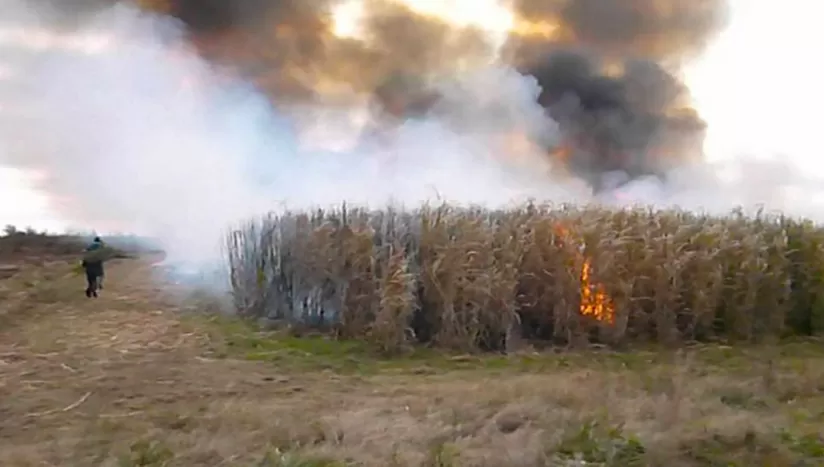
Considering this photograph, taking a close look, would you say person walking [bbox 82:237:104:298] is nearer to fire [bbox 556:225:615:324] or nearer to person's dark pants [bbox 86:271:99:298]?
person's dark pants [bbox 86:271:99:298]

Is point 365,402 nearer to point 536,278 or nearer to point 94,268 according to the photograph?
point 536,278

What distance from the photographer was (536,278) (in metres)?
7.74

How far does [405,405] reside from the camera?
16.6 feet

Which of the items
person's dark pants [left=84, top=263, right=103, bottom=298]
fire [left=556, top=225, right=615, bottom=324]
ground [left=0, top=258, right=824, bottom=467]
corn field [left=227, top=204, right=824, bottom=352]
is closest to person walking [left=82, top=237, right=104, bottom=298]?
person's dark pants [left=84, top=263, right=103, bottom=298]

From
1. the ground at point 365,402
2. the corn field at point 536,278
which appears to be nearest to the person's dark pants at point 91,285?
the ground at point 365,402

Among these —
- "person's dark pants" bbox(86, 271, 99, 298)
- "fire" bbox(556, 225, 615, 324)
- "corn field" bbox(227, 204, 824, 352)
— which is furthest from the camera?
"person's dark pants" bbox(86, 271, 99, 298)

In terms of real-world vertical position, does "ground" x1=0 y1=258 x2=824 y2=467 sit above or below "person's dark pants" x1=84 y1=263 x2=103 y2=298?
below

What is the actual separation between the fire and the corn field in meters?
0.01

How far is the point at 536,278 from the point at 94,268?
5568 millimetres

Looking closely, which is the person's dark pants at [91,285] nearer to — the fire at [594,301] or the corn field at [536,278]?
the corn field at [536,278]

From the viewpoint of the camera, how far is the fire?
7.71m

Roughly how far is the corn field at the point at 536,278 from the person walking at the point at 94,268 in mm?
2184

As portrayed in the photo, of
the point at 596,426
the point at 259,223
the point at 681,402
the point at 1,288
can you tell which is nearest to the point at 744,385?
the point at 681,402

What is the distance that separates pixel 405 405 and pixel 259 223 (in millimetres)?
4777
